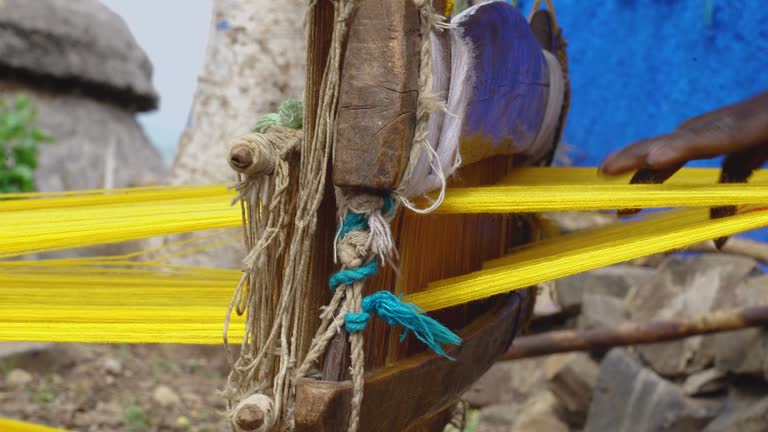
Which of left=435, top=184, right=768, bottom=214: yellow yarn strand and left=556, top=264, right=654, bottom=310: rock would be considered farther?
left=556, top=264, right=654, bottom=310: rock

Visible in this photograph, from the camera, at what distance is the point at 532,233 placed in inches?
81.3

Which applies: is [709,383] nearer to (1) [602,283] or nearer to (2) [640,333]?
(2) [640,333]

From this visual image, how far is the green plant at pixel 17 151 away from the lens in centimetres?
430

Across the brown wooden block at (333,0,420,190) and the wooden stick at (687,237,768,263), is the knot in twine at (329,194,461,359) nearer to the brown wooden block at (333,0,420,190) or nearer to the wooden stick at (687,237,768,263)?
the brown wooden block at (333,0,420,190)

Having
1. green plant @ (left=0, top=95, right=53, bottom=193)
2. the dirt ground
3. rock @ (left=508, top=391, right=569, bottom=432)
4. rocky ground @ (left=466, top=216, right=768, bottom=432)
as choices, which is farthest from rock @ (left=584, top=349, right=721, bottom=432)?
green plant @ (left=0, top=95, right=53, bottom=193)

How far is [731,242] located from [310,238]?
2.63 meters

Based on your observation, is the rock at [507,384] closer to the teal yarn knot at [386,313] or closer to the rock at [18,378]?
the rock at [18,378]

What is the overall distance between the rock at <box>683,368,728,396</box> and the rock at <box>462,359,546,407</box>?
1063 mm

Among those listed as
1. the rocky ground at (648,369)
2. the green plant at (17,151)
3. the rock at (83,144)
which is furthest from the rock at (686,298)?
the rock at (83,144)

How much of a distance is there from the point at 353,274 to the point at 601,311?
2.75 meters

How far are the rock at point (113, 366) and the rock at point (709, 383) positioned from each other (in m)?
2.42

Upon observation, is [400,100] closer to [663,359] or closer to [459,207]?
[459,207]

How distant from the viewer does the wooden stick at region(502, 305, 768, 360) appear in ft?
7.36

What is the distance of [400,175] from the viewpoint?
0.88 m
